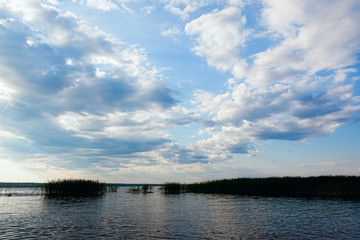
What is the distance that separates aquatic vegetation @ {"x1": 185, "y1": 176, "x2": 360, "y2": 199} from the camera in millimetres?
49219

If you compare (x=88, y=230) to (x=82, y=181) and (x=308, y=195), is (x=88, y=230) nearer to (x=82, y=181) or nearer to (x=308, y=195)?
(x=82, y=181)

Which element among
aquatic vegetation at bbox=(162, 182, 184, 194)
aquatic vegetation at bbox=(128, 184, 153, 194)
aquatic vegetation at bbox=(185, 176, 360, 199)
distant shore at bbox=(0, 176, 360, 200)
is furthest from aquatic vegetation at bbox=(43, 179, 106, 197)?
aquatic vegetation at bbox=(185, 176, 360, 199)

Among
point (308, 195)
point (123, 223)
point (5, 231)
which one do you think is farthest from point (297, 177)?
point (5, 231)

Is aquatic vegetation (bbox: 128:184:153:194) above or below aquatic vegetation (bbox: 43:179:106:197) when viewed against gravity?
below

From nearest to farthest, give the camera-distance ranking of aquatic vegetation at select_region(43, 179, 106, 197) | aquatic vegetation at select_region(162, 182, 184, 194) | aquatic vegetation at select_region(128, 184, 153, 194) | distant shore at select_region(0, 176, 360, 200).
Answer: distant shore at select_region(0, 176, 360, 200) → aquatic vegetation at select_region(43, 179, 106, 197) → aquatic vegetation at select_region(162, 182, 184, 194) → aquatic vegetation at select_region(128, 184, 153, 194)

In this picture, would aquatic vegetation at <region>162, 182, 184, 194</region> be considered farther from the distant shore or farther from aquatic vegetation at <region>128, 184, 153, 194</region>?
aquatic vegetation at <region>128, 184, 153, 194</region>

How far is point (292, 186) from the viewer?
5647 centimetres

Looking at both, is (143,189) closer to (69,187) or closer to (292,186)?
(69,187)

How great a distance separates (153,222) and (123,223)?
2531 millimetres

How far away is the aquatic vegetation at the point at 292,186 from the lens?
161ft

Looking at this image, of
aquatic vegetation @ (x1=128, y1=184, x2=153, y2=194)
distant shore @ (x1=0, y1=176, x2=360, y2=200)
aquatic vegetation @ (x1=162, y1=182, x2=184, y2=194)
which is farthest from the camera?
aquatic vegetation @ (x1=128, y1=184, x2=153, y2=194)

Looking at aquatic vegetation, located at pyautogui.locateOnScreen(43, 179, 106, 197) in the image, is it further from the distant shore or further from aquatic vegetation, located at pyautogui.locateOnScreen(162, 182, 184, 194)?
aquatic vegetation, located at pyautogui.locateOnScreen(162, 182, 184, 194)

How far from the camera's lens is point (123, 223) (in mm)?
21875

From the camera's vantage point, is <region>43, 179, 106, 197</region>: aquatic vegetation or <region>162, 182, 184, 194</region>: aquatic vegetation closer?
<region>43, 179, 106, 197</region>: aquatic vegetation
